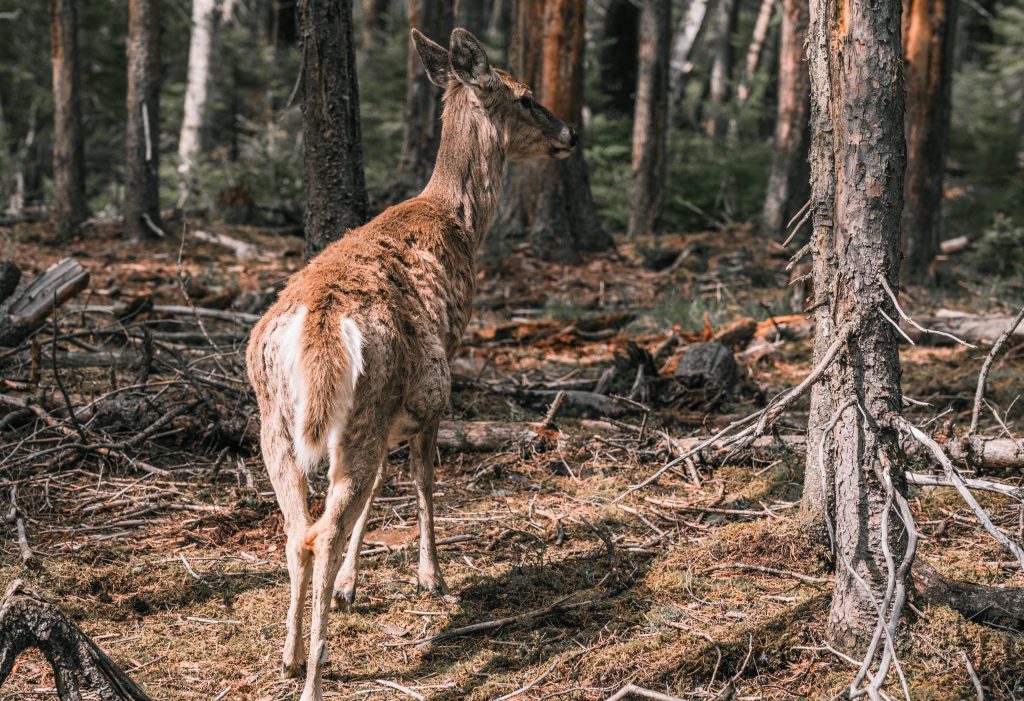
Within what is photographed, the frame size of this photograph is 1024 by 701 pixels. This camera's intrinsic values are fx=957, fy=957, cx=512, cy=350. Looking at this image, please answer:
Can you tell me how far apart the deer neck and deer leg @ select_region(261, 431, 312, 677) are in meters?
1.95

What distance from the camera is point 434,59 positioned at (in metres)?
5.76

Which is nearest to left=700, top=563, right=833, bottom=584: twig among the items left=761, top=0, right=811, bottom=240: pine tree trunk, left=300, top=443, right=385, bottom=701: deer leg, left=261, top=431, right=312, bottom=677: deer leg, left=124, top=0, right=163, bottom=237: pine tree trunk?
left=300, top=443, right=385, bottom=701: deer leg

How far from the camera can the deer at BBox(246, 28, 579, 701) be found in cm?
371

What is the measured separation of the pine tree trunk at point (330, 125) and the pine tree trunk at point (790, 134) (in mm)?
8642

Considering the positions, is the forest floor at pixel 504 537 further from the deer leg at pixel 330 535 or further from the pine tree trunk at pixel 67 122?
the pine tree trunk at pixel 67 122

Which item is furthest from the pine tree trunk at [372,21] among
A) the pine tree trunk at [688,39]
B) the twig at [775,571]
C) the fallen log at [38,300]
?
the twig at [775,571]

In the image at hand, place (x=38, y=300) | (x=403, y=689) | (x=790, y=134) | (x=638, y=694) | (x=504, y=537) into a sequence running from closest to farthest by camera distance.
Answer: (x=638, y=694) → (x=403, y=689) → (x=504, y=537) → (x=38, y=300) → (x=790, y=134)

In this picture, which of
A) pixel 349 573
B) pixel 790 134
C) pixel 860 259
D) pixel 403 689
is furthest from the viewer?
pixel 790 134

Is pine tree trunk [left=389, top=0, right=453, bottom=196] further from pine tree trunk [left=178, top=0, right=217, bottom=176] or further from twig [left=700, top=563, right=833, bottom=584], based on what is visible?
twig [left=700, top=563, right=833, bottom=584]

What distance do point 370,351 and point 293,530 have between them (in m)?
0.79

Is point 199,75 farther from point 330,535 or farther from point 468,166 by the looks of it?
point 330,535

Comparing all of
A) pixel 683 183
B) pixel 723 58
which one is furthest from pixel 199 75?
pixel 723 58

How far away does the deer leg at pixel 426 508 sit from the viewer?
4.69 meters

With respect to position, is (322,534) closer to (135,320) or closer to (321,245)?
(321,245)
